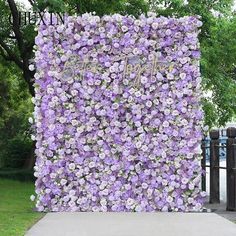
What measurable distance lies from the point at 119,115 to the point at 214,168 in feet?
8.14

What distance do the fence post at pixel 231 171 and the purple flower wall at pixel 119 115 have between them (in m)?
0.62

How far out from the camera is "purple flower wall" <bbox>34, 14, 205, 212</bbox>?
9414 mm

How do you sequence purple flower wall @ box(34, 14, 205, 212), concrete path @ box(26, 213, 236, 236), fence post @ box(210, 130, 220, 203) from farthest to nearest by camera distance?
fence post @ box(210, 130, 220, 203), purple flower wall @ box(34, 14, 205, 212), concrete path @ box(26, 213, 236, 236)

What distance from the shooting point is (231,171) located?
981 cm

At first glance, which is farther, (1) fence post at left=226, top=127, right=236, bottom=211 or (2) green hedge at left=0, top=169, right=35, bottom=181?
(2) green hedge at left=0, top=169, right=35, bottom=181

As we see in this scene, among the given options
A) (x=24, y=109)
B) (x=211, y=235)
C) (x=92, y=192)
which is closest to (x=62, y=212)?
(x=92, y=192)

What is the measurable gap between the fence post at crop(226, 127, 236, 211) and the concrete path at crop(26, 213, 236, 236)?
720 millimetres

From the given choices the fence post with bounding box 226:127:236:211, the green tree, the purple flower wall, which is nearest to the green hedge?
the green tree

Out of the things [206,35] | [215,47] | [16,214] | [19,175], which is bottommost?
[19,175]

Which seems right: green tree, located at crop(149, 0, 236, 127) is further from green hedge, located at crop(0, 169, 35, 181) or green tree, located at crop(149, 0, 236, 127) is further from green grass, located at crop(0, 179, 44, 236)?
green grass, located at crop(0, 179, 44, 236)

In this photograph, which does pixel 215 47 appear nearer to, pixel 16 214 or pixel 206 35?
pixel 206 35

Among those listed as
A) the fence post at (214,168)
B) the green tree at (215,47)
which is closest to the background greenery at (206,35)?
the green tree at (215,47)

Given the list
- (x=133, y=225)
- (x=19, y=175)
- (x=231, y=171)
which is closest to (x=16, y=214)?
(x=133, y=225)

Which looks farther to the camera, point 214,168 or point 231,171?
point 214,168
